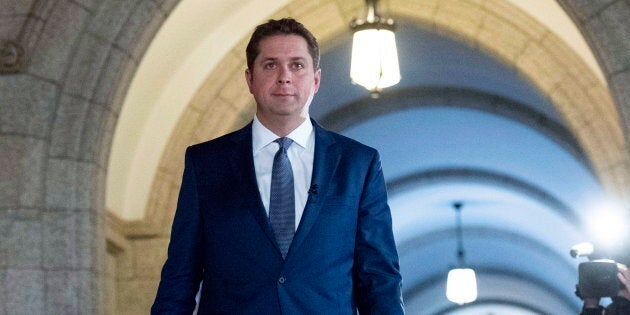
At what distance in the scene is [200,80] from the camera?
26.7ft

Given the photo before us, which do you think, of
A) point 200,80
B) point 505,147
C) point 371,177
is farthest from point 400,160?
point 371,177

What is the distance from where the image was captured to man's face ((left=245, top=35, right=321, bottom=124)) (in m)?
2.82

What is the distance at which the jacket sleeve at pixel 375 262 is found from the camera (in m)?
2.82

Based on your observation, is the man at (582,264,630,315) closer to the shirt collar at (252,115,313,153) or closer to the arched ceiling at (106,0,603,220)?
the arched ceiling at (106,0,603,220)

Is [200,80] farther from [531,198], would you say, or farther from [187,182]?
[531,198]

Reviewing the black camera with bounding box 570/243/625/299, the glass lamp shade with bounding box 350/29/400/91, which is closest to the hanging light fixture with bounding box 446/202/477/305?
the glass lamp shade with bounding box 350/29/400/91

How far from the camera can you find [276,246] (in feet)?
9.05

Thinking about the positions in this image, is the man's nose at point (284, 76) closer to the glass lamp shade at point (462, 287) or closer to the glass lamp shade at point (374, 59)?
the glass lamp shade at point (374, 59)

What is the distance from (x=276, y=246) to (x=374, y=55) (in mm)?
4781

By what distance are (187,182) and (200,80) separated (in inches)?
208

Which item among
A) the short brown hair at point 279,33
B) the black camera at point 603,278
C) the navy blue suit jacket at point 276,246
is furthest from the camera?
the black camera at point 603,278

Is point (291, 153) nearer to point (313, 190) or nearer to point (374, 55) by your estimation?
point (313, 190)

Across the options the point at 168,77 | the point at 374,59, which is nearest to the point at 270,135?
the point at 374,59

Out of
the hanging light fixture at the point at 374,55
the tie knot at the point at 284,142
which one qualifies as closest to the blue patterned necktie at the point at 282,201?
the tie knot at the point at 284,142
